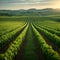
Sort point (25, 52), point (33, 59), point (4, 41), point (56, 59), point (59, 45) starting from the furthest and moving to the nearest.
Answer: point (4, 41) < point (59, 45) < point (25, 52) < point (33, 59) < point (56, 59)

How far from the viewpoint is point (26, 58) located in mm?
27641

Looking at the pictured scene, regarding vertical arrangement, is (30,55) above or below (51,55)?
below

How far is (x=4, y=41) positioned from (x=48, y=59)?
59.6 feet

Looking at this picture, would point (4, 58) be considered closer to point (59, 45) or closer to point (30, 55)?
point (30, 55)

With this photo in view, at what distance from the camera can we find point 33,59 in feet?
87.8

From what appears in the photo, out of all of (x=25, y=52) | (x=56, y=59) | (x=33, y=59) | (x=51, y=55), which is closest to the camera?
(x=56, y=59)

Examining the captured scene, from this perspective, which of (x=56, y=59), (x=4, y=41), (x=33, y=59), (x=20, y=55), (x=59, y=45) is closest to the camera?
(x=56, y=59)

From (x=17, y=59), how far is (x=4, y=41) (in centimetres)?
1311

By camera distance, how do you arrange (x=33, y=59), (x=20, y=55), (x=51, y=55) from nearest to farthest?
(x=51, y=55), (x=33, y=59), (x=20, y=55)

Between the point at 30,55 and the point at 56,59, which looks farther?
the point at 30,55

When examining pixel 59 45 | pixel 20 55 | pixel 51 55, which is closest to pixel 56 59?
pixel 51 55

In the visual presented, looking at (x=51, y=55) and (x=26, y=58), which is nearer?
(x=51, y=55)

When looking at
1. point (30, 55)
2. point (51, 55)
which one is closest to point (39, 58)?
point (30, 55)

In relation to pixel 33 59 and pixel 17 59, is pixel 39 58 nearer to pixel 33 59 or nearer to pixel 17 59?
pixel 33 59
